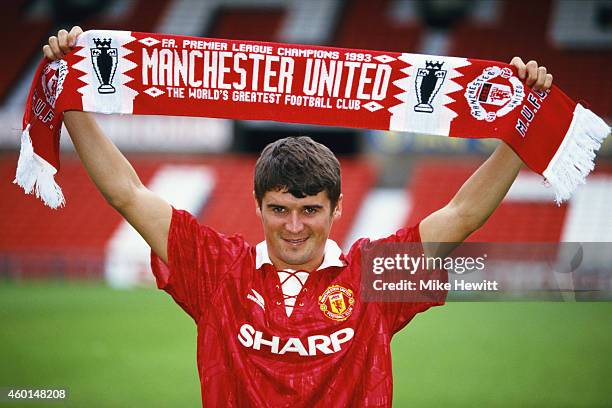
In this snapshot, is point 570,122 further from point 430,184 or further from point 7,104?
point 7,104

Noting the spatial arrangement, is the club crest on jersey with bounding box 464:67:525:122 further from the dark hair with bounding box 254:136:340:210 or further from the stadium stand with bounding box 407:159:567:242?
the stadium stand with bounding box 407:159:567:242

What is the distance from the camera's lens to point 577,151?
3.12 metres

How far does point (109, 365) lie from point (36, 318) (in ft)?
10.5

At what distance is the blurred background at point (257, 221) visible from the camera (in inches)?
320

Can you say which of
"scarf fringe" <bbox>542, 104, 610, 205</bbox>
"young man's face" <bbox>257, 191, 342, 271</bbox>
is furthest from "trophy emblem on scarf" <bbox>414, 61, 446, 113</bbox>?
"young man's face" <bbox>257, 191, 342, 271</bbox>

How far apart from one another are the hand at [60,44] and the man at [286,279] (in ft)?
1.15

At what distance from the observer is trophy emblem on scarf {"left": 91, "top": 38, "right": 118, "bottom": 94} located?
10.4 ft

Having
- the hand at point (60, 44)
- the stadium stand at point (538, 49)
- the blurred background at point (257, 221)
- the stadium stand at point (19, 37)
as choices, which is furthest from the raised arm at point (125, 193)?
the stadium stand at point (19, 37)

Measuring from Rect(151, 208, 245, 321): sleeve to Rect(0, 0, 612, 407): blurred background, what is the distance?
14.1 ft

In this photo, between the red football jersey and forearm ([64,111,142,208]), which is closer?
the red football jersey

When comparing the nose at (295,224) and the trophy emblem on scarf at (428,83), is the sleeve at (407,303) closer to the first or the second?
the nose at (295,224)

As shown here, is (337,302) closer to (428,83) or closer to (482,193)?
(482,193)

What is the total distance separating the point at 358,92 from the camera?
10.6ft

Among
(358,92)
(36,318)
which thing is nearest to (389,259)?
(358,92)
